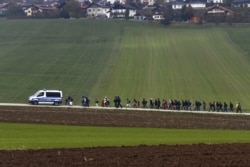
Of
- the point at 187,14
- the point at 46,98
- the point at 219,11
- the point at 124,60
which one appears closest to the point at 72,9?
the point at 187,14

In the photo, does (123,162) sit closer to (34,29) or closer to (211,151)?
(211,151)

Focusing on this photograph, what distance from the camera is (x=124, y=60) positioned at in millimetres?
105875

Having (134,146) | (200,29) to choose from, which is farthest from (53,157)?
(200,29)

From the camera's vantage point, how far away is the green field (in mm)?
83375

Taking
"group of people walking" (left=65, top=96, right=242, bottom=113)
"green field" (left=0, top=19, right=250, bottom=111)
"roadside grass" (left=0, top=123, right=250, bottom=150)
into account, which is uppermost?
"roadside grass" (left=0, top=123, right=250, bottom=150)

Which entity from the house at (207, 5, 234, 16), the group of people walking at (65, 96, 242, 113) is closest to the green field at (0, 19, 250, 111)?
the group of people walking at (65, 96, 242, 113)

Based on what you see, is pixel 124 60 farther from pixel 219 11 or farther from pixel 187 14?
pixel 219 11

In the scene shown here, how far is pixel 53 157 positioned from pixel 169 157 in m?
4.02

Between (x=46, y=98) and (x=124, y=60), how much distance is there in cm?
3536

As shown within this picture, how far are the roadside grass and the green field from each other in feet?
103

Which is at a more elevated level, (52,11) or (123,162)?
(123,162)

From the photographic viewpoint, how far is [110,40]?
128m

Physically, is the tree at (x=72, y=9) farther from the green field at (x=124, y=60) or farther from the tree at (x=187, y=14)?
the green field at (x=124, y=60)

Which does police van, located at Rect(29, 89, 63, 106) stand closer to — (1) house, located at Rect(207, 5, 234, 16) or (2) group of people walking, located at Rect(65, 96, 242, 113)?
(2) group of people walking, located at Rect(65, 96, 242, 113)
